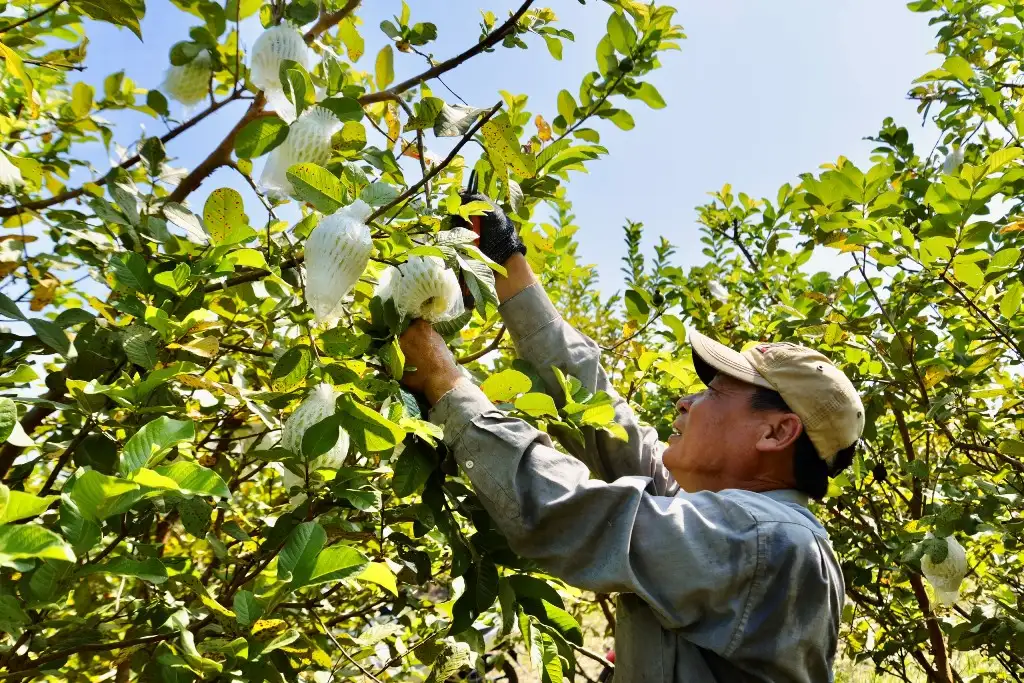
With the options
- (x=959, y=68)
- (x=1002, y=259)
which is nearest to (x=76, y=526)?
(x=1002, y=259)

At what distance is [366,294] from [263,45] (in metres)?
0.49

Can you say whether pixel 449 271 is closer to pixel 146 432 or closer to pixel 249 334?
pixel 146 432

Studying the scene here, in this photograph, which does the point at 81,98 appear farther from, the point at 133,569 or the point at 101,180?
the point at 133,569

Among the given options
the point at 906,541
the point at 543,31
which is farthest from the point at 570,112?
the point at 906,541

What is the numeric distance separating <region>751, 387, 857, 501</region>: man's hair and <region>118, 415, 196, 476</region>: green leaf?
1.19m

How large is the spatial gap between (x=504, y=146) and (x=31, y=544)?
85 centimetres

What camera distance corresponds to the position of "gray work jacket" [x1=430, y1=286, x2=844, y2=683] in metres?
1.18

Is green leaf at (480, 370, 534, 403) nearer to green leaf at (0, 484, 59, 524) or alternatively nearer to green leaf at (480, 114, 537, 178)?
green leaf at (480, 114, 537, 178)

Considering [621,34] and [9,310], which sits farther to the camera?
[621,34]

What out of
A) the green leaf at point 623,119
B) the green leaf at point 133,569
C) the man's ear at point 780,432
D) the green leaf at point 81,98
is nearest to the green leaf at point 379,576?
the green leaf at point 133,569

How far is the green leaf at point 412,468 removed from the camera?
1.14 metres

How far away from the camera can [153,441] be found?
764 millimetres

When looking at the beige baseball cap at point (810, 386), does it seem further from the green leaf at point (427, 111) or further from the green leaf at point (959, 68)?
the green leaf at point (959, 68)

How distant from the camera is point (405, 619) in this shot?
2.29 m
